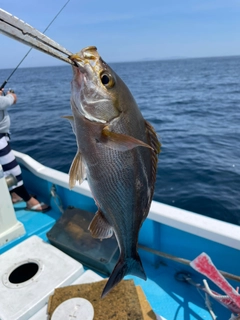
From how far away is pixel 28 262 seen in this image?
280 cm

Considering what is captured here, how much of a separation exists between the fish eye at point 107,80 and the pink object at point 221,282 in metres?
1.67

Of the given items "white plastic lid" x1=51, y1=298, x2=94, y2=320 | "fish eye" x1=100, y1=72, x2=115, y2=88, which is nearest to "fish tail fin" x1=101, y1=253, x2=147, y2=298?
"white plastic lid" x1=51, y1=298, x2=94, y2=320

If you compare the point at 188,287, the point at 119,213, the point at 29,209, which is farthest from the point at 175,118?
the point at 119,213

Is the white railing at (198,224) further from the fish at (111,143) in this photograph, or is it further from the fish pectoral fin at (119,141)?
the fish pectoral fin at (119,141)

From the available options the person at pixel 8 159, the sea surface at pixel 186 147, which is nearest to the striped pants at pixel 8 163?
the person at pixel 8 159

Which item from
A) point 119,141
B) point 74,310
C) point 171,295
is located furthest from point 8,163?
point 119,141

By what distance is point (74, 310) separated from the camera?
2.07 metres

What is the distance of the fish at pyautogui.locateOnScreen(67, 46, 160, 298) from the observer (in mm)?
1244

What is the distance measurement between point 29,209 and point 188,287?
8.81ft

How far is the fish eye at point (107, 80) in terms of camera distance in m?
1.27

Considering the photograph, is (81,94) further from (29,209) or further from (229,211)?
(229,211)

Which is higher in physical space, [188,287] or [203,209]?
[188,287]

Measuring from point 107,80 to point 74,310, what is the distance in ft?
5.64

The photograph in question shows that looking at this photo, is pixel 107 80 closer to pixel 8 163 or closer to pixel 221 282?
pixel 221 282
